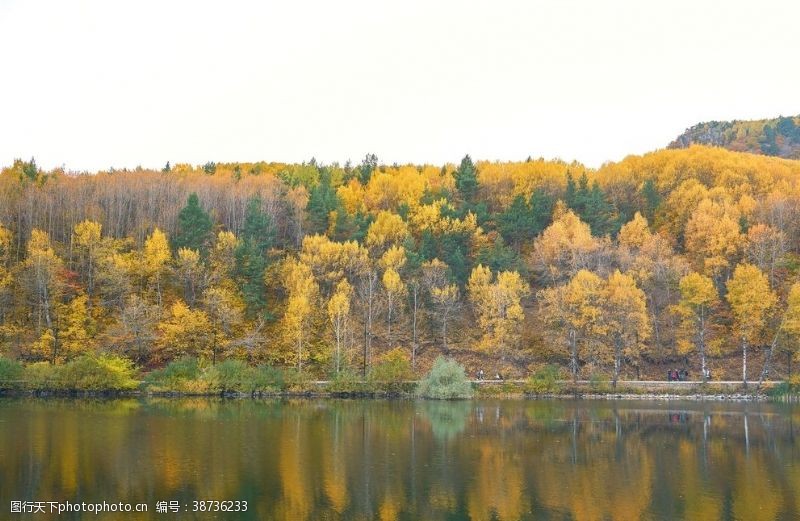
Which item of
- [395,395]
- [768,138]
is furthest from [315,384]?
[768,138]

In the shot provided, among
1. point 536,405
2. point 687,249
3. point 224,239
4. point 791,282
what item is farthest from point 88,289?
point 791,282

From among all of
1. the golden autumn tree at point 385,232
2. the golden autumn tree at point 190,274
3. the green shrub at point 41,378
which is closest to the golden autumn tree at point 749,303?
the golden autumn tree at point 385,232

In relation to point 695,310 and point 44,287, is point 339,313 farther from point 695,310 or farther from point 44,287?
point 695,310

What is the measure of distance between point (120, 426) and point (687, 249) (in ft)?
230

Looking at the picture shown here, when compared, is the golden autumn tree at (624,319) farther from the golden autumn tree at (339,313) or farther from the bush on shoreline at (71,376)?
the bush on shoreline at (71,376)

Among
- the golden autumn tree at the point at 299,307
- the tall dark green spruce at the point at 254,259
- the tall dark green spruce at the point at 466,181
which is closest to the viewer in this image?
the golden autumn tree at the point at 299,307

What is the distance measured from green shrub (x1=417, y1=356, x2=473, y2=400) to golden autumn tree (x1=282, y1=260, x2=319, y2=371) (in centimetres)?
1288

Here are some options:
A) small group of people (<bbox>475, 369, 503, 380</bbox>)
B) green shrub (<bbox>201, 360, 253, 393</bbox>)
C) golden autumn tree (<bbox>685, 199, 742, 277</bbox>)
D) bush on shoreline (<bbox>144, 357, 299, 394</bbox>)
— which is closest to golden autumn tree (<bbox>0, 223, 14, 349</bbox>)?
bush on shoreline (<bbox>144, 357, 299, 394</bbox>)

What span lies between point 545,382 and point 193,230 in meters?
42.9

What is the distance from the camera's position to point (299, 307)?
3041 inches

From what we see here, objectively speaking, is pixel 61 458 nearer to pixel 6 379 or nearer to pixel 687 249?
pixel 6 379

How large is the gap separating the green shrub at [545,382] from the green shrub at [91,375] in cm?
3468

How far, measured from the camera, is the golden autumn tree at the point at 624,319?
7188 centimetres

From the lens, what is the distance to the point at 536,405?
203ft
